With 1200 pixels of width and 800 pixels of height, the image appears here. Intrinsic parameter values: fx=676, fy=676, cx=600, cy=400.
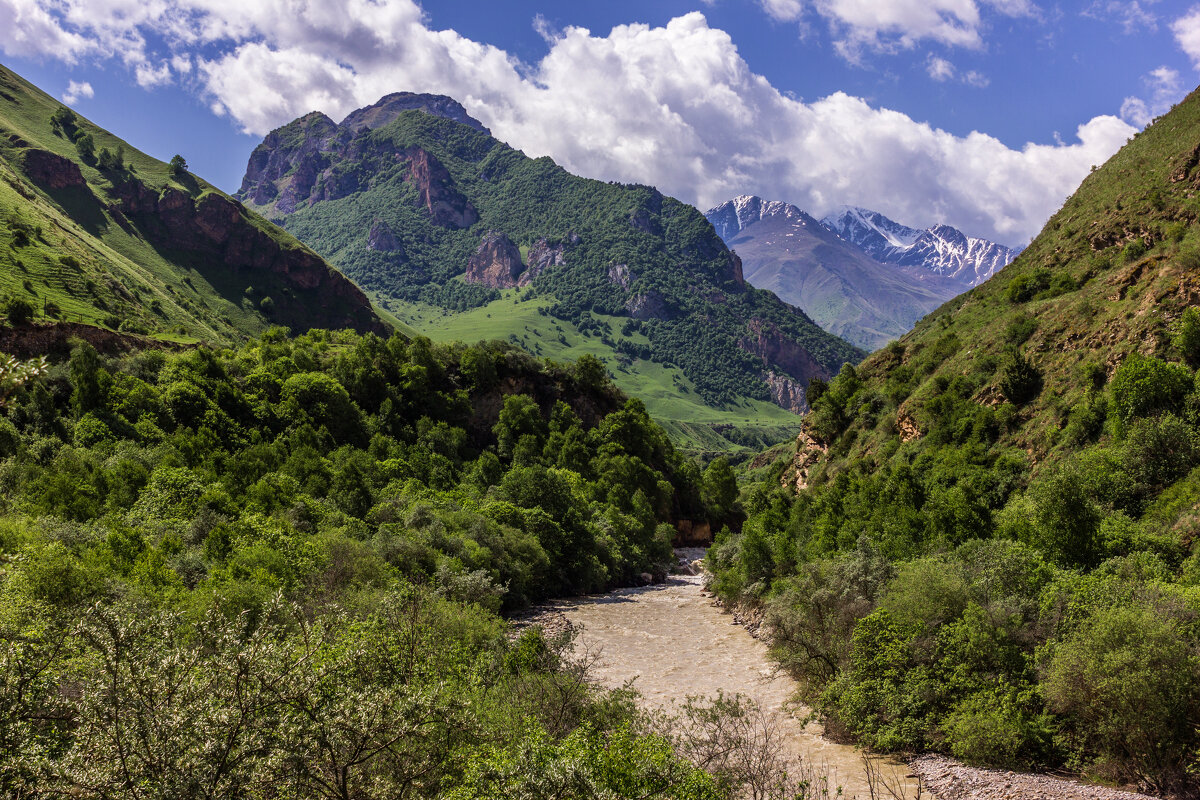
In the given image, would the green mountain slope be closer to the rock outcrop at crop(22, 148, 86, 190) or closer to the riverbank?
the rock outcrop at crop(22, 148, 86, 190)

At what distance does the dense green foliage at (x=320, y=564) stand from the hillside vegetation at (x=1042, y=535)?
12.4 meters

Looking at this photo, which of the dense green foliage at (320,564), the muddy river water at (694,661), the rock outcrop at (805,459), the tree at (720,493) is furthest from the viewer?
the tree at (720,493)

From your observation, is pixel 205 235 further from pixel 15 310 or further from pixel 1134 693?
pixel 1134 693

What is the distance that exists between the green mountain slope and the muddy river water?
79390mm

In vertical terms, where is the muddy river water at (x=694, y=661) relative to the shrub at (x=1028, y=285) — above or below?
below

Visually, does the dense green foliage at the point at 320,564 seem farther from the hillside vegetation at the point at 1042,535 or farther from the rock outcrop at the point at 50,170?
the rock outcrop at the point at 50,170

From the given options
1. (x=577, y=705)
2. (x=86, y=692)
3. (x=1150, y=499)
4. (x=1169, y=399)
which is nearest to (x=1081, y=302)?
(x=1169, y=399)

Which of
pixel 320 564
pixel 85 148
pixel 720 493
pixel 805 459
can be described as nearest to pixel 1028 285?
pixel 805 459

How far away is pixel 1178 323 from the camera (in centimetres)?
3697

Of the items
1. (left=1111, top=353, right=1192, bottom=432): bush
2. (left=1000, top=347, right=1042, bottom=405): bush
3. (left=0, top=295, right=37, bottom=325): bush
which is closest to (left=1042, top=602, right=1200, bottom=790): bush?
(left=1111, top=353, right=1192, bottom=432): bush

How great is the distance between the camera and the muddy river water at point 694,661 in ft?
84.5

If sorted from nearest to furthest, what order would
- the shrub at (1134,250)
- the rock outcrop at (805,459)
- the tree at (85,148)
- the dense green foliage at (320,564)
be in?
the dense green foliage at (320,564)
the shrub at (1134,250)
the rock outcrop at (805,459)
the tree at (85,148)

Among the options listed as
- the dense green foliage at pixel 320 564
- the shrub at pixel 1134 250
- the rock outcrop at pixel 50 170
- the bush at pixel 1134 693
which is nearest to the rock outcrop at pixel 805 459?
the dense green foliage at pixel 320 564

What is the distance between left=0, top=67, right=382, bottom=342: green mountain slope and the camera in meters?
103
